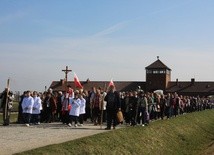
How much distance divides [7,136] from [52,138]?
1786 millimetres

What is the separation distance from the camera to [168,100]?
35594 millimetres

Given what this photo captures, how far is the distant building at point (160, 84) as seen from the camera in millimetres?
95938

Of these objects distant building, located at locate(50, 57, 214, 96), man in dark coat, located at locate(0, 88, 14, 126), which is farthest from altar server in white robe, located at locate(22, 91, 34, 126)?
distant building, located at locate(50, 57, 214, 96)

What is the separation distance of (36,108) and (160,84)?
72.9 m

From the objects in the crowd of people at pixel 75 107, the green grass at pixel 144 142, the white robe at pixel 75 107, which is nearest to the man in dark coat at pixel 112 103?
the crowd of people at pixel 75 107

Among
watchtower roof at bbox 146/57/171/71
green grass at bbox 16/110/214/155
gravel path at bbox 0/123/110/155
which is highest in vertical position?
watchtower roof at bbox 146/57/171/71

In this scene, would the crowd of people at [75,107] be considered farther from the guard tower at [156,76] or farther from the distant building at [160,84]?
the guard tower at [156,76]

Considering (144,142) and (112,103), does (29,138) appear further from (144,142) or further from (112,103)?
(144,142)

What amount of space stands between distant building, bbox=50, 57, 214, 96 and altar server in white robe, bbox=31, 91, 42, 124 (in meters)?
65.4

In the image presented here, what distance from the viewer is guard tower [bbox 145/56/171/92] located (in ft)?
315

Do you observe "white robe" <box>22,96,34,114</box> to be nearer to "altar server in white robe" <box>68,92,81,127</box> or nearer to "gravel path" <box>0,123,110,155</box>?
"altar server in white robe" <box>68,92,81,127</box>

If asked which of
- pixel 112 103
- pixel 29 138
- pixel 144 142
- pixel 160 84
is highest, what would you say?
pixel 160 84

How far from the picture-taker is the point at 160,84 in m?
95.8

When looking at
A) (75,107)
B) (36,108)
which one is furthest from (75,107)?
(36,108)
